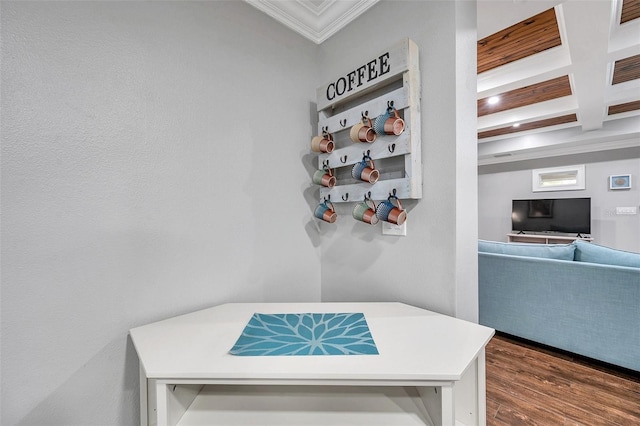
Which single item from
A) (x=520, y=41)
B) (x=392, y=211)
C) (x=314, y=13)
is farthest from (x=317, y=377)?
(x=520, y=41)

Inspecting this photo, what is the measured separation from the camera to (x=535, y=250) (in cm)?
237

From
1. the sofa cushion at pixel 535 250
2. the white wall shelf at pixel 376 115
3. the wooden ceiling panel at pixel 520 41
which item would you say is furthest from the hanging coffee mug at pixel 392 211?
the sofa cushion at pixel 535 250

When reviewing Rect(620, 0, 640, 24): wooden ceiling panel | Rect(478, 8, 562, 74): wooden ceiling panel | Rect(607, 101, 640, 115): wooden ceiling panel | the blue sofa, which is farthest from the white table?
Rect(607, 101, 640, 115): wooden ceiling panel

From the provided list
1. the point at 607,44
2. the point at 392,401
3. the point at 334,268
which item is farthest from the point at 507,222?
the point at 392,401

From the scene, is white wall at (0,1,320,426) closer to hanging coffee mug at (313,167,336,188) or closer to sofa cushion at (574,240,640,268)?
hanging coffee mug at (313,167,336,188)

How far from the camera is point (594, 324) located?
6.41 feet

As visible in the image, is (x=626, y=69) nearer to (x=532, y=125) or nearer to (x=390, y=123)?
(x=532, y=125)

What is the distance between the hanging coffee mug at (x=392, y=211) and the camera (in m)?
1.10

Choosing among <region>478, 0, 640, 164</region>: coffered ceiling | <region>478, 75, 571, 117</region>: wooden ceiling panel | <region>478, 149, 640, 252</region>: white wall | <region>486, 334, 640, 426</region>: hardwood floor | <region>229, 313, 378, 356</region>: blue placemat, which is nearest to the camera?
<region>229, 313, 378, 356</region>: blue placemat

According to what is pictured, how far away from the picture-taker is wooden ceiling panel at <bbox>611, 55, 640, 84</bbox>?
2344mm

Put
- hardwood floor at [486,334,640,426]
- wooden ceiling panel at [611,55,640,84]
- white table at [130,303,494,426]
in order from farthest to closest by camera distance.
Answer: wooden ceiling panel at [611,55,640,84], hardwood floor at [486,334,640,426], white table at [130,303,494,426]

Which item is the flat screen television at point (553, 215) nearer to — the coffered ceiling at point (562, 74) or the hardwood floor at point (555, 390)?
the coffered ceiling at point (562, 74)

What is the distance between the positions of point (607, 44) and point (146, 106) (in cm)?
295

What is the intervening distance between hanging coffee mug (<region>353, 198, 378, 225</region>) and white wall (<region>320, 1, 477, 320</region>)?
0.14 metres
